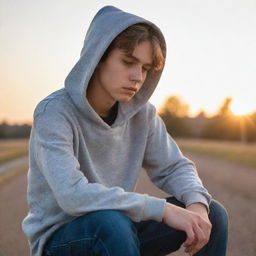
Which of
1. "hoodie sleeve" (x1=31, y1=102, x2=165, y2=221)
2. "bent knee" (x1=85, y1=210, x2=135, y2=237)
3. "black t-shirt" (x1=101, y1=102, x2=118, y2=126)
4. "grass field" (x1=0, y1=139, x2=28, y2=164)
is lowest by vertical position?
"grass field" (x1=0, y1=139, x2=28, y2=164)

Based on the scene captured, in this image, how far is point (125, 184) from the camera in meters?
3.12

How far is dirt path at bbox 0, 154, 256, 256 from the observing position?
5.08 m

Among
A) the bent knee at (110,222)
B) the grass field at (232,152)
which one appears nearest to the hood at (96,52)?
the bent knee at (110,222)

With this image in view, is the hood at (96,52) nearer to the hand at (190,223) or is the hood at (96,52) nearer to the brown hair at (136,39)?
the brown hair at (136,39)

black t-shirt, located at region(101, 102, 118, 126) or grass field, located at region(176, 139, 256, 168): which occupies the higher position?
black t-shirt, located at region(101, 102, 118, 126)

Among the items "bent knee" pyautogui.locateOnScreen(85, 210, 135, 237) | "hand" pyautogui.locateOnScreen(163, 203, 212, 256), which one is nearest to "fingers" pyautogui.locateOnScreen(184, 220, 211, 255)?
"hand" pyautogui.locateOnScreen(163, 203, 212, 256)

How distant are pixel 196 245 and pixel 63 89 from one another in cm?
112

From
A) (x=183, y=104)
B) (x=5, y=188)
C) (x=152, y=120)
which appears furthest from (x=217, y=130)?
(x=152, y=120)

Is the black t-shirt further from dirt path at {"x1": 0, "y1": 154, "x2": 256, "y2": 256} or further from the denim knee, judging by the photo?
dirt path at {"x1": 0, "y1": 154, "x2": 256, "y2": 256}

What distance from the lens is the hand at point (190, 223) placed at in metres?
2.59

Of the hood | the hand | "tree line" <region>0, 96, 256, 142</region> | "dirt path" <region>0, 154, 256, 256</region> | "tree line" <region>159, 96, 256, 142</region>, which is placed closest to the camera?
the hand

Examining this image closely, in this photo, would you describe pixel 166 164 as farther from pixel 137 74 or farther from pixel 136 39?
pixel 136 39

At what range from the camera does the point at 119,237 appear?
231 cm

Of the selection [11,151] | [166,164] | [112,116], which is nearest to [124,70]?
[112,116]
